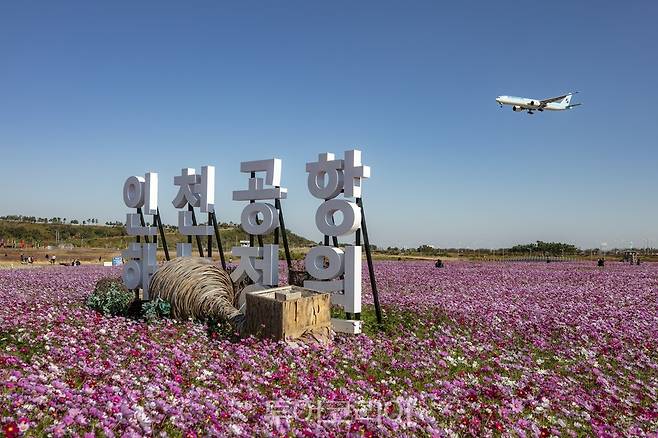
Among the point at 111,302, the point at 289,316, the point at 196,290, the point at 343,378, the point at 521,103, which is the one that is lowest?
the point at 343,378

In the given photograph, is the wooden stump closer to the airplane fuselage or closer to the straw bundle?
the straw bundle

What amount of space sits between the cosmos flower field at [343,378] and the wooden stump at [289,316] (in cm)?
42

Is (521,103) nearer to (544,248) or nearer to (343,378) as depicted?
(544,248)

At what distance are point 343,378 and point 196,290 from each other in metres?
5.62

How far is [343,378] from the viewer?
6.81 meters

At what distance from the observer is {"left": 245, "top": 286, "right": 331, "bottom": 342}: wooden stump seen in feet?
29.1

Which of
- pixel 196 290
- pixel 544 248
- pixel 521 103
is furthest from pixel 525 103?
pixel 196 290

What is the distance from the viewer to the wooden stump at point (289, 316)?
8859 mm

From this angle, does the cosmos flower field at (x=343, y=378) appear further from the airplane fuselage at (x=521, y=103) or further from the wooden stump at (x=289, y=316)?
the airplane fuselage at (x=521, y=103)

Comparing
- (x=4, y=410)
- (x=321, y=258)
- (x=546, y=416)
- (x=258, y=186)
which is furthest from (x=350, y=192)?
(x=4, y=410)

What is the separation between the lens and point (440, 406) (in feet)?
18.5

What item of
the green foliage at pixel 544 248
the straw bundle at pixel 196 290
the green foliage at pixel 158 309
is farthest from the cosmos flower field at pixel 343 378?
the green foliage at pixel 544 248

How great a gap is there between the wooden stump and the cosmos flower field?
0.42m

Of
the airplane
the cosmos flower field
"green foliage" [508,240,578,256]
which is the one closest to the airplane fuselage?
the airplane
